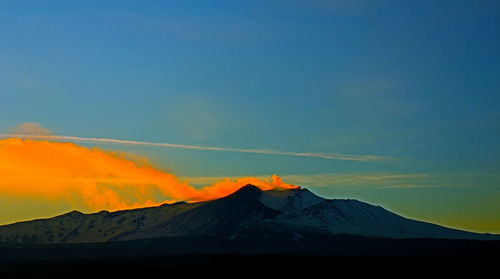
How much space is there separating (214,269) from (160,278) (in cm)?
2565

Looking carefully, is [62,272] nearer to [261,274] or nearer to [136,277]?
[136,277]

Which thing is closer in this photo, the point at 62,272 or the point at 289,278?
Result: the point at 289,278

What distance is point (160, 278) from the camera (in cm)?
17650

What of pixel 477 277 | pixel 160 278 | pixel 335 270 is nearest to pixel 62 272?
pixel 160 278

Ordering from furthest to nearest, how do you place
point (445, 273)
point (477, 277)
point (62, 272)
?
point (62, 272) < point (445, 273) < point (477, 277)

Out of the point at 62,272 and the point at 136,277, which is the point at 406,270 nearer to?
the point at 136,277

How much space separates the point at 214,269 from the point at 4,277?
198ft

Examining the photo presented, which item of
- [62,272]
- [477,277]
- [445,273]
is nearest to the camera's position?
[477,277]

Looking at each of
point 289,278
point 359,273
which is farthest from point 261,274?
point 359,273

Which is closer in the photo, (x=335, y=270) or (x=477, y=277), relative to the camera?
(x=477, y=277)

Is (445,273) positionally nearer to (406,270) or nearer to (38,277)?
(406,270)

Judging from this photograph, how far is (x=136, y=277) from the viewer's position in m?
180

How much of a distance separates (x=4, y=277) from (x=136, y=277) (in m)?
39.8

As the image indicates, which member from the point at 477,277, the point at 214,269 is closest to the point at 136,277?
the point at 214,269
